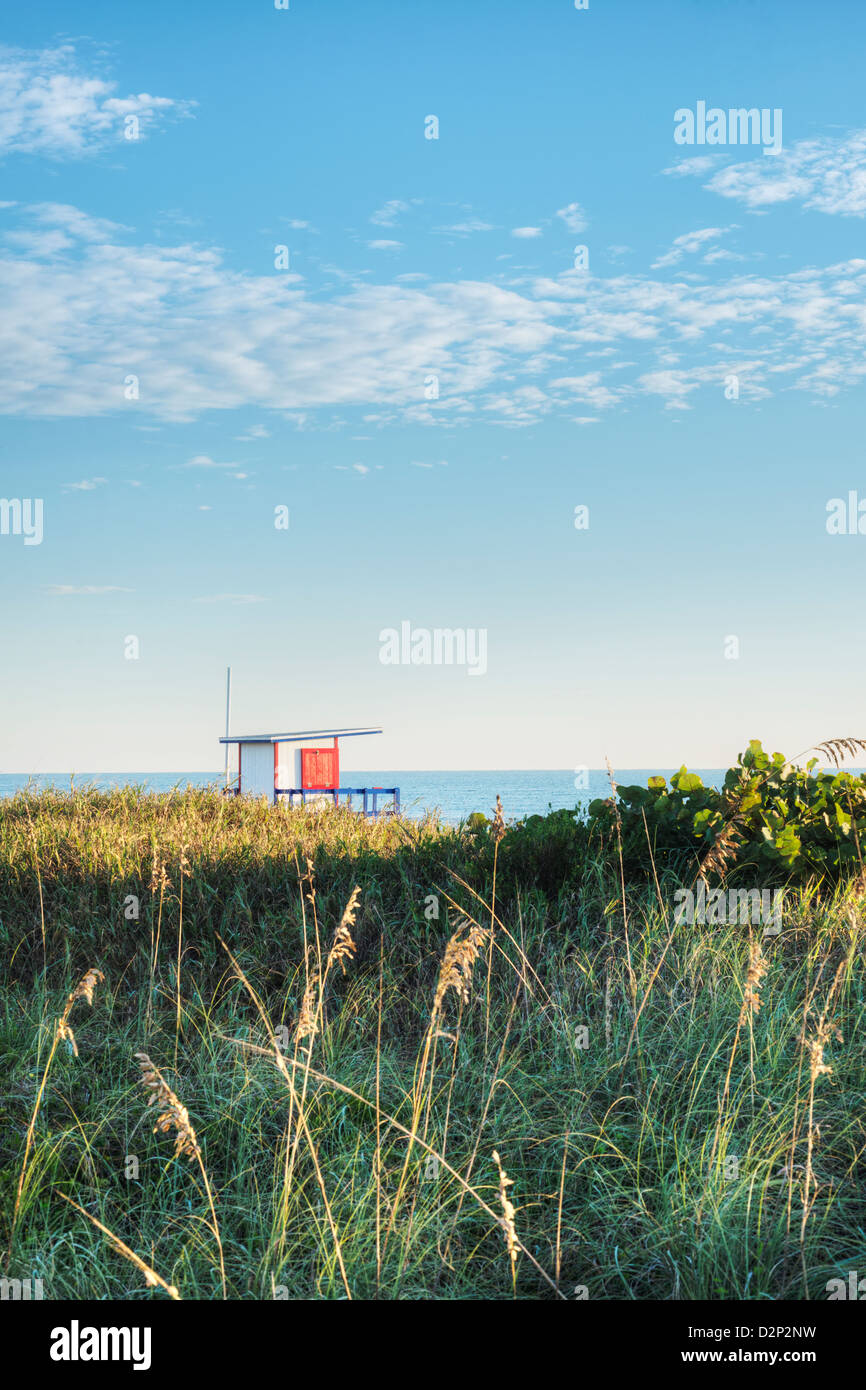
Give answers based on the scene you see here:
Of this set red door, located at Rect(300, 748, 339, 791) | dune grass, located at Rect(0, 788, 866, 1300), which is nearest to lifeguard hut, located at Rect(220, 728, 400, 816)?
red door, located at Rect(300, 748, 339, 791)

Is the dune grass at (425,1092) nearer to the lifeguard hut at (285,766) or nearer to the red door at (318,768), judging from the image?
the lifeguard hut at (285,766)

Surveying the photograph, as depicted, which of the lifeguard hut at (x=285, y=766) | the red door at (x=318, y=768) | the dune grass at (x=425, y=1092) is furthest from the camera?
the red door at (x=318, y=768)

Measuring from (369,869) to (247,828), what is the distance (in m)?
2.80

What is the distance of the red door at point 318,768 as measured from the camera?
23.7 m

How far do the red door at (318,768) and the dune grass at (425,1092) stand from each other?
1549 cm

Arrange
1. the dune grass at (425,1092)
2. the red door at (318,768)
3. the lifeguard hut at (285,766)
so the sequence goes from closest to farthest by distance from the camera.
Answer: the dune grass at (425,1092)
the lifeguard hut at (285,766)
the red door at (318,768)

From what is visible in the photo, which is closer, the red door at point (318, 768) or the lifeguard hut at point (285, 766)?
the lifeguard hut at point (285, 766)

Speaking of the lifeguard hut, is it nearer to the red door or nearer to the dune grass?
the red door

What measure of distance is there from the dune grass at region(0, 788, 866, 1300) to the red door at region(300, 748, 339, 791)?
1549cm

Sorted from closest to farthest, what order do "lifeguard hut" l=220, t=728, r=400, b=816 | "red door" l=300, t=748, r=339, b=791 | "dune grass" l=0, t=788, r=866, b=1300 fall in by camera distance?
"dune grass" l=0, t=788, r=866, b=1300, "lifeguard hut" l=220, t=728, r=400, b=816, "red door" l=300, t=748, r=339, b=791

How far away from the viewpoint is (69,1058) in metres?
5.27

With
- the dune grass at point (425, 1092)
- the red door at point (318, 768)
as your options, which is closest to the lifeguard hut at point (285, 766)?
the red door at point (318, 768)

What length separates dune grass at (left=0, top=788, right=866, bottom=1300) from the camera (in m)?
3.31
